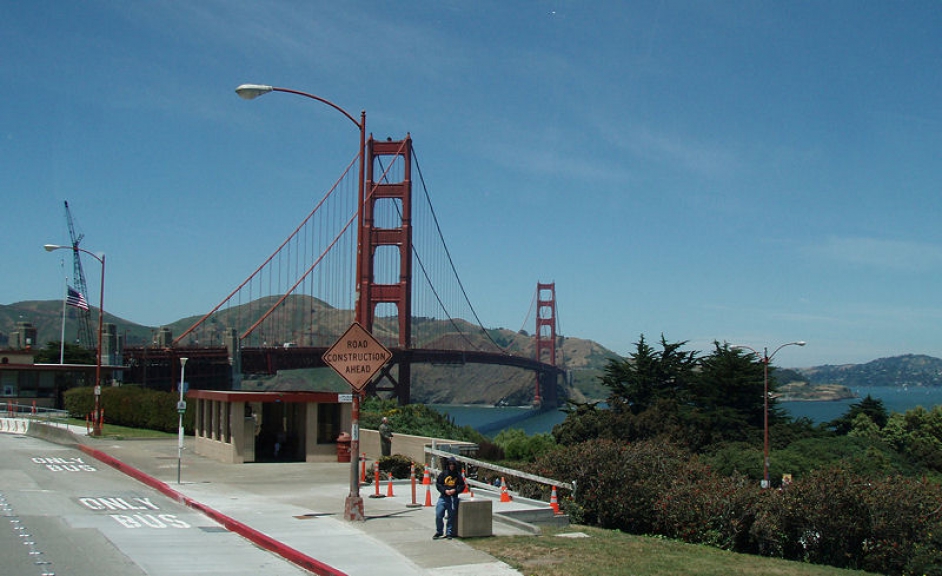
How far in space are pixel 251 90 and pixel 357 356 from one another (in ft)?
17.3

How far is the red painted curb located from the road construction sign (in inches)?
129

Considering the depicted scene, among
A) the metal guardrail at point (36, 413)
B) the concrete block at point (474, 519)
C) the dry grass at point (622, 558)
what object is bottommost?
the metal guardrail at point (36, 413)

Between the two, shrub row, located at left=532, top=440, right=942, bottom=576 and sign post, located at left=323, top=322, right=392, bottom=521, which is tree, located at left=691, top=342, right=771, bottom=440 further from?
sign post, located at left=323, top=322, right=392, bottom=521

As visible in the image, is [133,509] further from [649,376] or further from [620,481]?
[649,376]

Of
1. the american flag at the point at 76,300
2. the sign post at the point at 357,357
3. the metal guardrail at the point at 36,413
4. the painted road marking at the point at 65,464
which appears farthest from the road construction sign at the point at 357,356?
the american flag at the point at 76,300

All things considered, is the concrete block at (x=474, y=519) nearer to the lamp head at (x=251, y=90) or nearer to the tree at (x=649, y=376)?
the lamp head at (x=251, y=90)

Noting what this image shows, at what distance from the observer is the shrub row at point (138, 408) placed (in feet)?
139

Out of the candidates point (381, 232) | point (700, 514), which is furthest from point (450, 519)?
point (381, 232)

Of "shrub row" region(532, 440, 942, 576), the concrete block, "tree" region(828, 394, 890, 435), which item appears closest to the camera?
"shrub row" region(532, 440, 942, 576)

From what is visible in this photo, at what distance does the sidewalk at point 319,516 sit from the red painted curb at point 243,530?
2cm

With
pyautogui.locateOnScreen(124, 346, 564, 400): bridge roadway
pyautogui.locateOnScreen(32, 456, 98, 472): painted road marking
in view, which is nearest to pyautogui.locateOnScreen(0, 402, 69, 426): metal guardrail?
pyautogui.locateOnScreen(32, 456, 98, 472): painted road marking

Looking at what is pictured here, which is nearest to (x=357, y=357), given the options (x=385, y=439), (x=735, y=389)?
(x=385, y=439)

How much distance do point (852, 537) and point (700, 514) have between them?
2.69 m

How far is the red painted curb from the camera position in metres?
12.8
